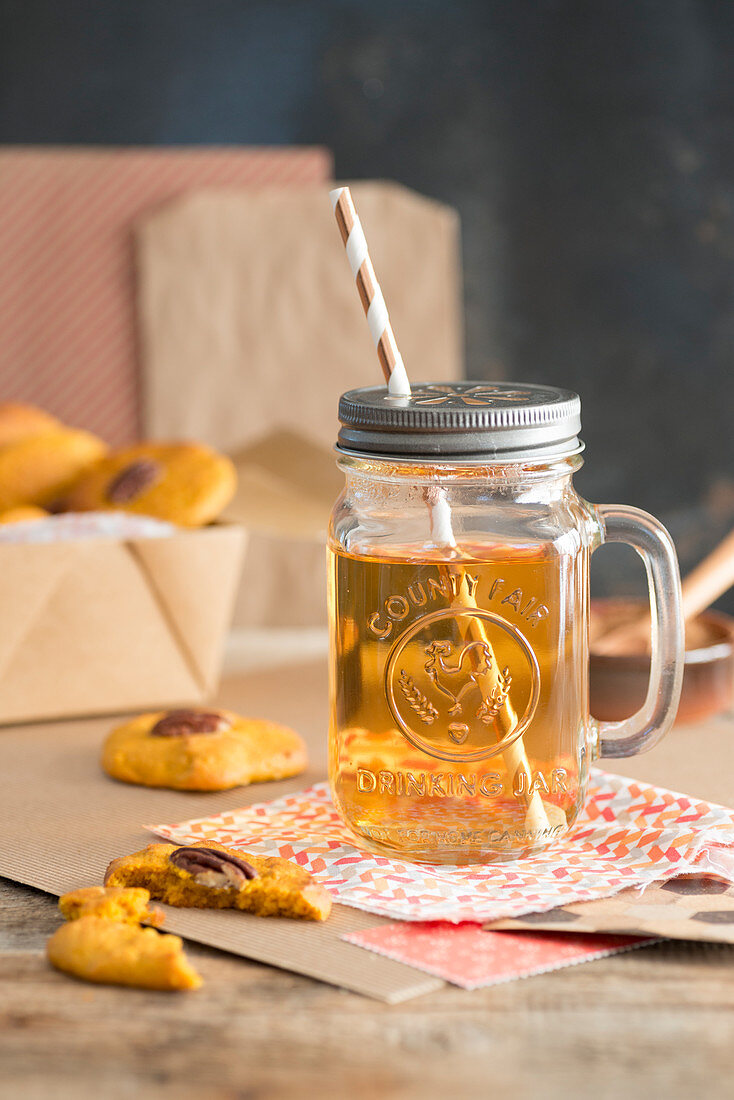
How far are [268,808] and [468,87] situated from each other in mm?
1101

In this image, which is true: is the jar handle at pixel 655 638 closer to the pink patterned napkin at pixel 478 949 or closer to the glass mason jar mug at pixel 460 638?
the glass mason jar mug at pixel 460 638

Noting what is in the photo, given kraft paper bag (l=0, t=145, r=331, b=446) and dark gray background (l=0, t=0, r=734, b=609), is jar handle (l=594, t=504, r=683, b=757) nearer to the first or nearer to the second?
kraft paper bag (l=0, t=145, r=331, b=446)

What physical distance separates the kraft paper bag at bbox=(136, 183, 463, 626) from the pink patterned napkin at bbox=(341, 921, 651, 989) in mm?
775

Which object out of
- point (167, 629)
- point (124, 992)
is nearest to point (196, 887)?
point (124, 992)

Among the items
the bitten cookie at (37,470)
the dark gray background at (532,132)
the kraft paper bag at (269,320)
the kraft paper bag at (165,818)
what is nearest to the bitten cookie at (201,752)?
the kraft paper bag at (165,818)

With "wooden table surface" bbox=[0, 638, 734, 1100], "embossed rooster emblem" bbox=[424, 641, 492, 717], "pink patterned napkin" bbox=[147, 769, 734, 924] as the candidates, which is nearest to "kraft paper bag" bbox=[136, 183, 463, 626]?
"pink patterned napkin" bbox=[147, 769, 734, 924]

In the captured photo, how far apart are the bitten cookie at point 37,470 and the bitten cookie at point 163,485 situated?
0.09 ft

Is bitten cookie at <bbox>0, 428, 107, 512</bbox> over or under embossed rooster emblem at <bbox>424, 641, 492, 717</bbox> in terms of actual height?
under

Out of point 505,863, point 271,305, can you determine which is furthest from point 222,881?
point 271,305

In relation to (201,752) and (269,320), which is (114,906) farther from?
(269,320)

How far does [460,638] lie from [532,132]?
110 cm

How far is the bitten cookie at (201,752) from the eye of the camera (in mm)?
822

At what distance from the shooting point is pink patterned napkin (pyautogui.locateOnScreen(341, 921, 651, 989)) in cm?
55

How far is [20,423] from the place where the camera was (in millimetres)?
1243
